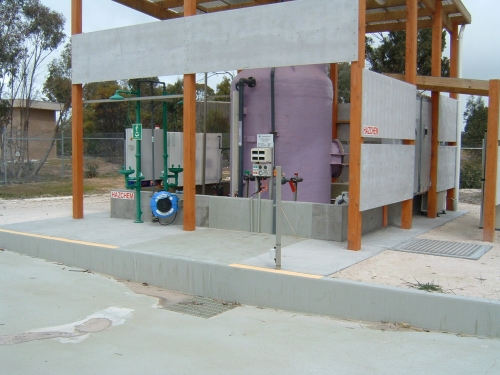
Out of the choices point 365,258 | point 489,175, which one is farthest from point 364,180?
point 489,175

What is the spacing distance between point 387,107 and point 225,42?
10.5 ft

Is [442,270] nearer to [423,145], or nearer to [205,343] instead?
[205,343]

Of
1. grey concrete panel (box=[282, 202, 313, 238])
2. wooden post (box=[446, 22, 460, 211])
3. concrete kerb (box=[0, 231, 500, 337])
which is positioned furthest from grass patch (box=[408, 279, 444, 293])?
wooden post (box=[446, 22, 460, 211])

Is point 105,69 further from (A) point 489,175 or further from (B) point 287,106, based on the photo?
(A) point 489,175

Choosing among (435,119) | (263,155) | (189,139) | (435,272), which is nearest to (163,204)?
(189,139)

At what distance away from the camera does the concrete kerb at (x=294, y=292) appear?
605 centimetres

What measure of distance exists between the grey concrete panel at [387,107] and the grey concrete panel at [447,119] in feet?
8.48

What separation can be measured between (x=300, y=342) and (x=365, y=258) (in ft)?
8.96

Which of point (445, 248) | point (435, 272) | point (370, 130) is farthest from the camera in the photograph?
point (445, 248)

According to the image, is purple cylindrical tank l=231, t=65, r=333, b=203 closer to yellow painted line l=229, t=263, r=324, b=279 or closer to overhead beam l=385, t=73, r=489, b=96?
overhead beam l=385, t=73, r=489, b=96

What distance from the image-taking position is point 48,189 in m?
21.9

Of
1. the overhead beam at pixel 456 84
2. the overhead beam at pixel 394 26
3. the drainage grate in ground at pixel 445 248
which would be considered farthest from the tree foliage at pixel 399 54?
the drainage grate in ground at pixel 445 248

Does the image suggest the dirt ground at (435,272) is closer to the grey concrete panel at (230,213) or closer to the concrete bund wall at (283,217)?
the concrete bund wall at (283,217)

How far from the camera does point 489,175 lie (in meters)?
9.45
